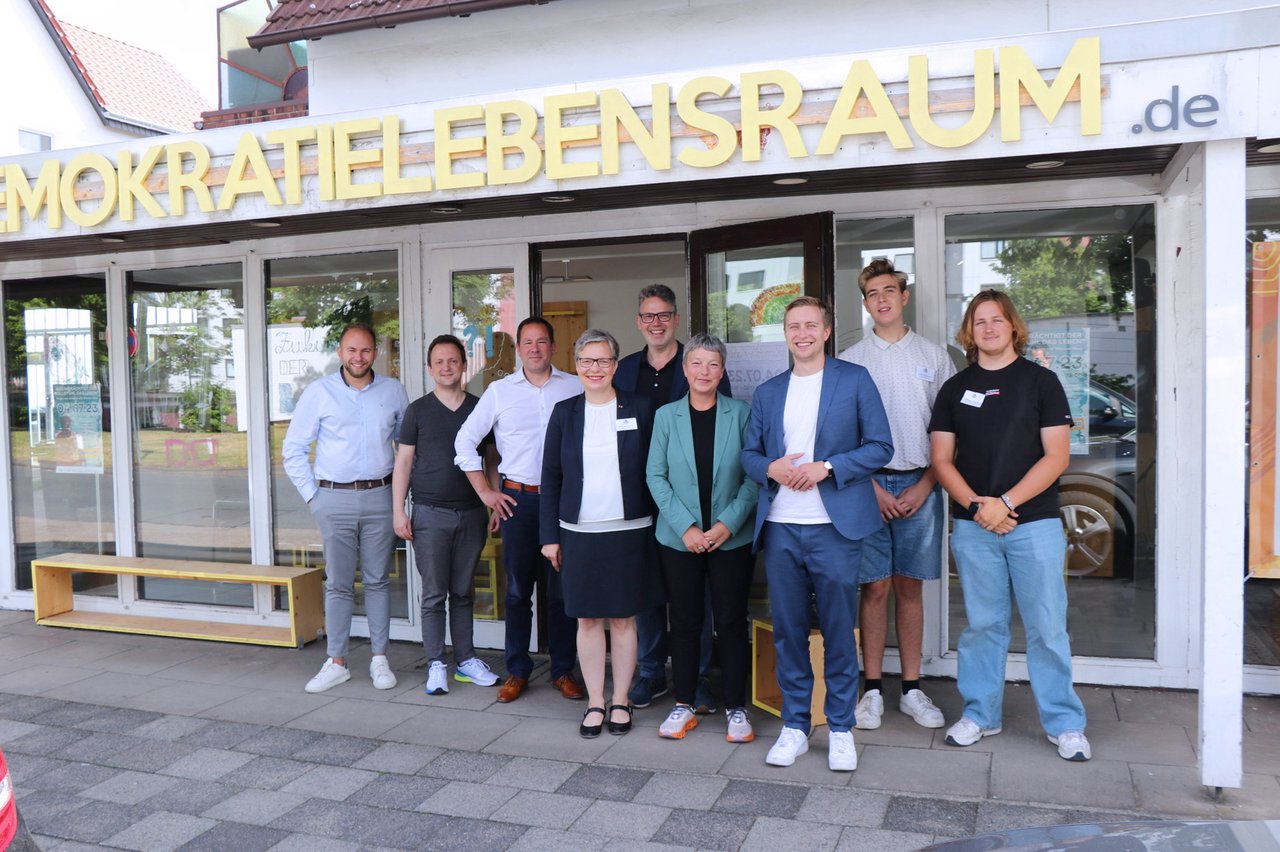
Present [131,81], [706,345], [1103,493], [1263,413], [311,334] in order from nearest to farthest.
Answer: [706,345]
[1263,413]
[1103,493]
[311,334]
[131,81]

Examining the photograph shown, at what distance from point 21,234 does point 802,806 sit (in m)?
4.59

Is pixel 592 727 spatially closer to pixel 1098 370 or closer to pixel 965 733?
pixel 965 733

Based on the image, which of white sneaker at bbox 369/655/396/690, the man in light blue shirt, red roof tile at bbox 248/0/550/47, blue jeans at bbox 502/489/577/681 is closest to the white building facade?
red roof tile at bbox 248/0/550/47

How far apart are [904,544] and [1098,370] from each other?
1.39 meters

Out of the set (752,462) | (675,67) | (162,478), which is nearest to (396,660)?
(162,478)

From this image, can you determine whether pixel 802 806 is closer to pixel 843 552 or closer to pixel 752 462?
pixel 843 552

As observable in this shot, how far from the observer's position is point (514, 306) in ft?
19.2

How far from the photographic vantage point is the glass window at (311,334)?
242 inches

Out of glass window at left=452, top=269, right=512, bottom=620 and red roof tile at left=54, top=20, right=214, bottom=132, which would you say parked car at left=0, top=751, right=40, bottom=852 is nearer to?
glass window at left=452, top=269, right=512, bottom=620

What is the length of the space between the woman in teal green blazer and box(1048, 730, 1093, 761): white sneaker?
49.3 inches

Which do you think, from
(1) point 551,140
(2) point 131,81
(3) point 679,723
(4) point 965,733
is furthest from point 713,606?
(2) point 131,81

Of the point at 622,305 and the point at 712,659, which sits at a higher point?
the point at 622,305

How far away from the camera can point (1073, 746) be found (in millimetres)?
4004

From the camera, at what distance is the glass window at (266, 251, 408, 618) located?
614 centimetres
